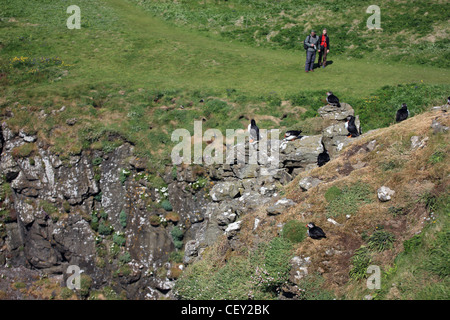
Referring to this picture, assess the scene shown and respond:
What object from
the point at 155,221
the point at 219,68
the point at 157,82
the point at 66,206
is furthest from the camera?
the point at 219,68

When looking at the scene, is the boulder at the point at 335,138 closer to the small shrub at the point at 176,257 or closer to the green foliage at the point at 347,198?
the green foliage at the point at 347,198

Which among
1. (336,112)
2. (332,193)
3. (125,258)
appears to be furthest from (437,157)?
(125,258)

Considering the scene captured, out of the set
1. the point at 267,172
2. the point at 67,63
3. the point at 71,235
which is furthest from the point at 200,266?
the point at 67,63

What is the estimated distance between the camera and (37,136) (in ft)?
77.2

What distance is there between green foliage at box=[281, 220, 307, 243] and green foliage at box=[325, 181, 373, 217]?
4.09ft

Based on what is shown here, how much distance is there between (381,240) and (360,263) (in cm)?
111

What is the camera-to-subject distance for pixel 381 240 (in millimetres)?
12523

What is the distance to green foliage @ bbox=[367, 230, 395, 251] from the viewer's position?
12344 millimetres

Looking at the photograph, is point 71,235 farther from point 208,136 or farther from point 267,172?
point 267,172

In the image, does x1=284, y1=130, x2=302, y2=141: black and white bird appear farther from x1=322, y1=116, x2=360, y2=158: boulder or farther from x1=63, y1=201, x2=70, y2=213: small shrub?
x1=63, y1=201, x2=70, y2=213: small shrub

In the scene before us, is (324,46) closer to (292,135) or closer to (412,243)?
(292,135)

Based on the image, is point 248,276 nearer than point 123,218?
Yes

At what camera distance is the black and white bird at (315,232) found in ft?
44.0

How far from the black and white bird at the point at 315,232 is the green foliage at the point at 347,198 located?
984 millimetres
